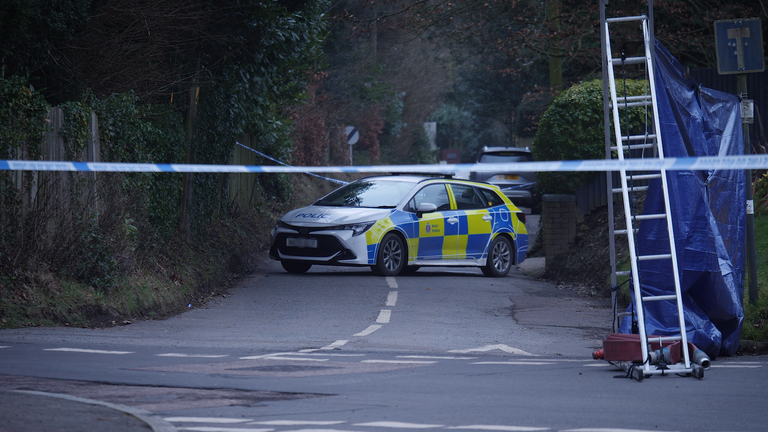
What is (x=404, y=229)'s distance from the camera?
14586 millimetres

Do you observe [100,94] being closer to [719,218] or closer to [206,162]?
[206,162]

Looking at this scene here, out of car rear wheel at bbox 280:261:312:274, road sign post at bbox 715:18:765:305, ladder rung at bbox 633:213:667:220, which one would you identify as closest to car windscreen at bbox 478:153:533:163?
car rear wheel at bbox 280:261:312:274

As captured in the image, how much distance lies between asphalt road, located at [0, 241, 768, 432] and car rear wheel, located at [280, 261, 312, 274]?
2961mm

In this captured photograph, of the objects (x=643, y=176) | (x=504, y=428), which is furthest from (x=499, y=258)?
(x=504, y=428)

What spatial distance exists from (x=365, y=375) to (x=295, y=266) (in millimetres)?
7984

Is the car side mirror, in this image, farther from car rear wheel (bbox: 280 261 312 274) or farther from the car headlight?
car rear wheel (bbox: 280 261 312 274)

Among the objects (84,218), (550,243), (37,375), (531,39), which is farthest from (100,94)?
(531,39)

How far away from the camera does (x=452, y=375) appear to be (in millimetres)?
7043

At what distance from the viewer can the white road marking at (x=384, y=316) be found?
1047 cm

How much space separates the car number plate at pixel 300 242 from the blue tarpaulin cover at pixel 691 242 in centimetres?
656

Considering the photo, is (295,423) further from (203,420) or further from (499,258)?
(499,258)

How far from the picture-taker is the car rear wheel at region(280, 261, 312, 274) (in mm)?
14742

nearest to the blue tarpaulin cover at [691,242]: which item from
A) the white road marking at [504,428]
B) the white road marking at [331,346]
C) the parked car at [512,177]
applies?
the white road marking at [331,346]

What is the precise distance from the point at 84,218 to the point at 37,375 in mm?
4089
